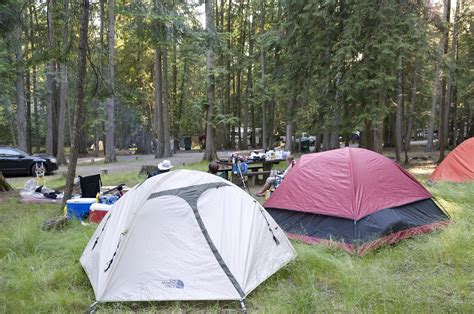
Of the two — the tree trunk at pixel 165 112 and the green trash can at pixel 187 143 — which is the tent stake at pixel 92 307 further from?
the green trash can at pixel 187 143

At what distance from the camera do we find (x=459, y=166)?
10570mm

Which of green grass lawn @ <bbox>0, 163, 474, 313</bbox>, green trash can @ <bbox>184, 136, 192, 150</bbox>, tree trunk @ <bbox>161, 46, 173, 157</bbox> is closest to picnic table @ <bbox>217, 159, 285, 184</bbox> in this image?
green grass lawn @ <bbox>0, 163, 474, 313</bbox>

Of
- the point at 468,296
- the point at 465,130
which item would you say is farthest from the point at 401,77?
the point at 465,130

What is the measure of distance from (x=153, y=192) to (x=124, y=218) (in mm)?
427

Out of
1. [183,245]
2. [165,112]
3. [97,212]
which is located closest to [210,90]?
[165,112]

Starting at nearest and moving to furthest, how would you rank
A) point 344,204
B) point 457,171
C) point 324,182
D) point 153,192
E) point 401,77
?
point 153,192 < point 344,204 < point 324,182 < point 457,171 < point 401,77

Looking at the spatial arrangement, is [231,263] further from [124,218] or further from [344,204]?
[344,204]

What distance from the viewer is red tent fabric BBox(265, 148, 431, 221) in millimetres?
5977

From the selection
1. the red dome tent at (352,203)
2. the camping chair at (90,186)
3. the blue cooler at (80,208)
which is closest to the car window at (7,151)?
the camping chair at (90,186)

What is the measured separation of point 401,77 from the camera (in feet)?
51.7

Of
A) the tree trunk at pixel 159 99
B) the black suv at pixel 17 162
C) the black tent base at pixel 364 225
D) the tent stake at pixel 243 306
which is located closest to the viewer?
the tent stake at pixel 243 306

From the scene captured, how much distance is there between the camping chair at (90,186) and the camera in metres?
8.44

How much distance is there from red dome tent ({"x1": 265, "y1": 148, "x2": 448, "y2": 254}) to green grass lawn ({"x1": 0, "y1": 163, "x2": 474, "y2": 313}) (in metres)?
0.23

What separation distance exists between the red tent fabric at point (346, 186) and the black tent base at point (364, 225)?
3.7 inches
